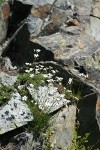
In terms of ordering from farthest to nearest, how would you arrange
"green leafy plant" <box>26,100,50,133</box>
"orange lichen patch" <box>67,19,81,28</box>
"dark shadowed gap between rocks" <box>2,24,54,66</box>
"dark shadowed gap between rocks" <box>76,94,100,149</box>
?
"orange lichen patch" <box>67,19,81,28</box> → "dark shadowed gap between rocks" <box>2,24,54,66</box> → "dark shadowed gap between rocks" <box>76,94,100,149</box> → "green leafy plant" <box>26,100,50,133</box>

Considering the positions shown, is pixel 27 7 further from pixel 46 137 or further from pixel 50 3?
pixel 46 137

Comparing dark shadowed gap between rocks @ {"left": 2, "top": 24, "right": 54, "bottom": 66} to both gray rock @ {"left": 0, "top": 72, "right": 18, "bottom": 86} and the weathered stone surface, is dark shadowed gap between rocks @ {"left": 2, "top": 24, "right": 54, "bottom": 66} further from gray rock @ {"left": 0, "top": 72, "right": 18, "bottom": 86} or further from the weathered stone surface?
the weathered stone surface

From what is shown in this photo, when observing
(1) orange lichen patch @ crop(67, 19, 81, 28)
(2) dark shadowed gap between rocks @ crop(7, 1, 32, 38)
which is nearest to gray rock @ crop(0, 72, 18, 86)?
(1) orange lichen patch @ crop(67, 19, 81, 28)

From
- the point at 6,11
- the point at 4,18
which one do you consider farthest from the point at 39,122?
the point at 6,11

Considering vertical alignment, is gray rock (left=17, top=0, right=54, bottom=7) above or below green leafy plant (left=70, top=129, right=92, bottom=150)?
above

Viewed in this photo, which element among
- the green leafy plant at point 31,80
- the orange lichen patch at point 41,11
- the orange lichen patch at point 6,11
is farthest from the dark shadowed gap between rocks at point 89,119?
the orange lichen patch at point 6,11

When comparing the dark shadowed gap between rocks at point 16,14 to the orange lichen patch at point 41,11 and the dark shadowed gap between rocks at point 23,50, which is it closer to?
the orange lichen patch at point 41,11

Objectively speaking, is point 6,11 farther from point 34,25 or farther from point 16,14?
point 34,25
